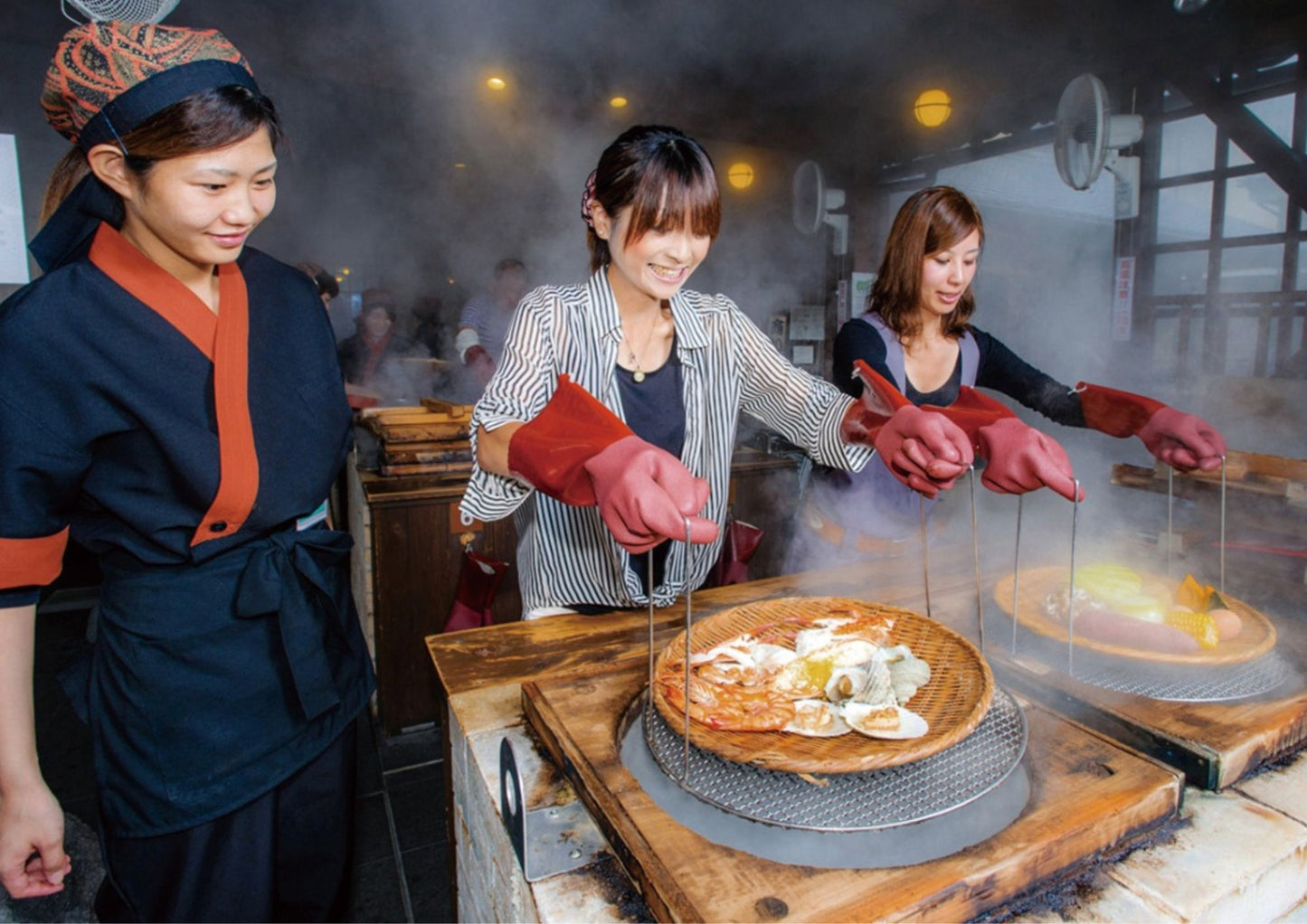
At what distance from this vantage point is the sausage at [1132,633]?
1.26 m

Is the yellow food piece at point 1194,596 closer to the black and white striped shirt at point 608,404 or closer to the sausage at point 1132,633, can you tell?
the sausage at point 1132,633

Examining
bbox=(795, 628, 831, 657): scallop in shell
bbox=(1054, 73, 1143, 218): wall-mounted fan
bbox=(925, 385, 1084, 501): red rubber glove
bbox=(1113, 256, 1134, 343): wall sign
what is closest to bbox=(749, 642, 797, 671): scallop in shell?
bbox=(795, 628, 831, 657): scallop in shell

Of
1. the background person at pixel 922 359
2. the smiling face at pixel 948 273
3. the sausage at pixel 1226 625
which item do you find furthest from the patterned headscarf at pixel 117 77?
the sausage at pixel 1226 625

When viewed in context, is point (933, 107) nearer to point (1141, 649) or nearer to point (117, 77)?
point (1141, 649)

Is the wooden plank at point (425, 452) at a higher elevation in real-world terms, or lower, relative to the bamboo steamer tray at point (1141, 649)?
higher

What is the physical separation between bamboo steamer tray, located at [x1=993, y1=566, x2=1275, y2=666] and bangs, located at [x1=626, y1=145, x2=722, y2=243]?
943 mm

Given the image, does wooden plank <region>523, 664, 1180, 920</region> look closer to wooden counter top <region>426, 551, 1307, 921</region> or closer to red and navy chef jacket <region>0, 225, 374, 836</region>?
wooden counter top <region>426, 551, 1307, 921</region>

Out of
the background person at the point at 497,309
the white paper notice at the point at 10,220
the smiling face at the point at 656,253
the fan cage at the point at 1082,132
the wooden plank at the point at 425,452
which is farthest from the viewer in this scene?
the background person at the point at 497,309

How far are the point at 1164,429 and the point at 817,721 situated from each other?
1.12 m

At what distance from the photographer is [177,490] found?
1246 millimetres

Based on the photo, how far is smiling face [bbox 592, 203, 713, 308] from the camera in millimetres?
1466

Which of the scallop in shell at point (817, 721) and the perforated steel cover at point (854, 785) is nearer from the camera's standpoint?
the perforated steel cover at point (854, 785)

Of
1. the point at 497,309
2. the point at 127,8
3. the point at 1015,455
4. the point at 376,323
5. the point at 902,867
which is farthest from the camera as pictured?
the point at 376,323

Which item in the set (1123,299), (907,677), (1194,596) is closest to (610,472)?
(907,677)
